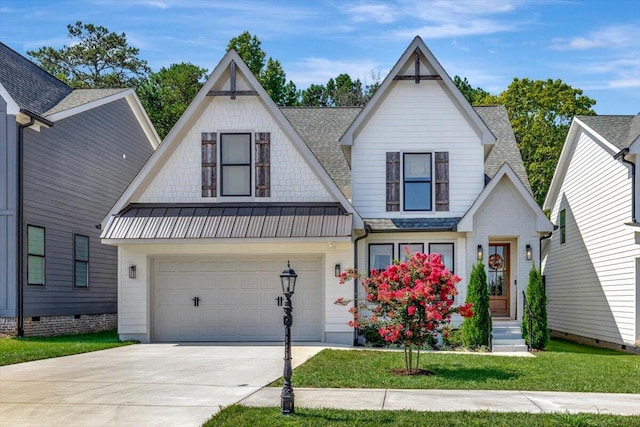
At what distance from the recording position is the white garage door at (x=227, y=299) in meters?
19.9

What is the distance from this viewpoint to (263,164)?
19.9 metres

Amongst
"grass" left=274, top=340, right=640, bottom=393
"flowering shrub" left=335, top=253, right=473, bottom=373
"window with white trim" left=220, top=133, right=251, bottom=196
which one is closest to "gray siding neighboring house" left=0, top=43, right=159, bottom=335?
"window with white trim" left=220, top=133, right=251, bottom=196

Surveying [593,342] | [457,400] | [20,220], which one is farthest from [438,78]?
[20,220]

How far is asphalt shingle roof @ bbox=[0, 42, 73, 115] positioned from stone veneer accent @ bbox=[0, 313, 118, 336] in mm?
5776

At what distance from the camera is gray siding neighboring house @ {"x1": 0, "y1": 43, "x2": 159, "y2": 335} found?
1978cm

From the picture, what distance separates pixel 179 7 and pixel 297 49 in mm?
15171

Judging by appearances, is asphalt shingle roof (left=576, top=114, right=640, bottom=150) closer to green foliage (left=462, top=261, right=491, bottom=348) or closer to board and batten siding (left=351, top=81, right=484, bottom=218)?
board and batten siding (left=351, top=81, right=484, bottom=218)

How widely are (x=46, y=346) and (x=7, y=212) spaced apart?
4.28m

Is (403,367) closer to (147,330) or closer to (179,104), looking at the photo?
(147,330)

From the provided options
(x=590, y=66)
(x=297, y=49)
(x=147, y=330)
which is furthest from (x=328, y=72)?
(x=147, y=330)

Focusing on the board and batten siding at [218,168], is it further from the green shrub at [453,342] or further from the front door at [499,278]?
the front door at [499,278]

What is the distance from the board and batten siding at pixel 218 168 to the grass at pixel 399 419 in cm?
1042

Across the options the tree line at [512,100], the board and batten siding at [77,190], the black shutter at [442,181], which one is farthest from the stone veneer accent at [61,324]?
the tree line at [512,100]

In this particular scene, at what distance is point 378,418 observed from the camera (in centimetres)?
944
